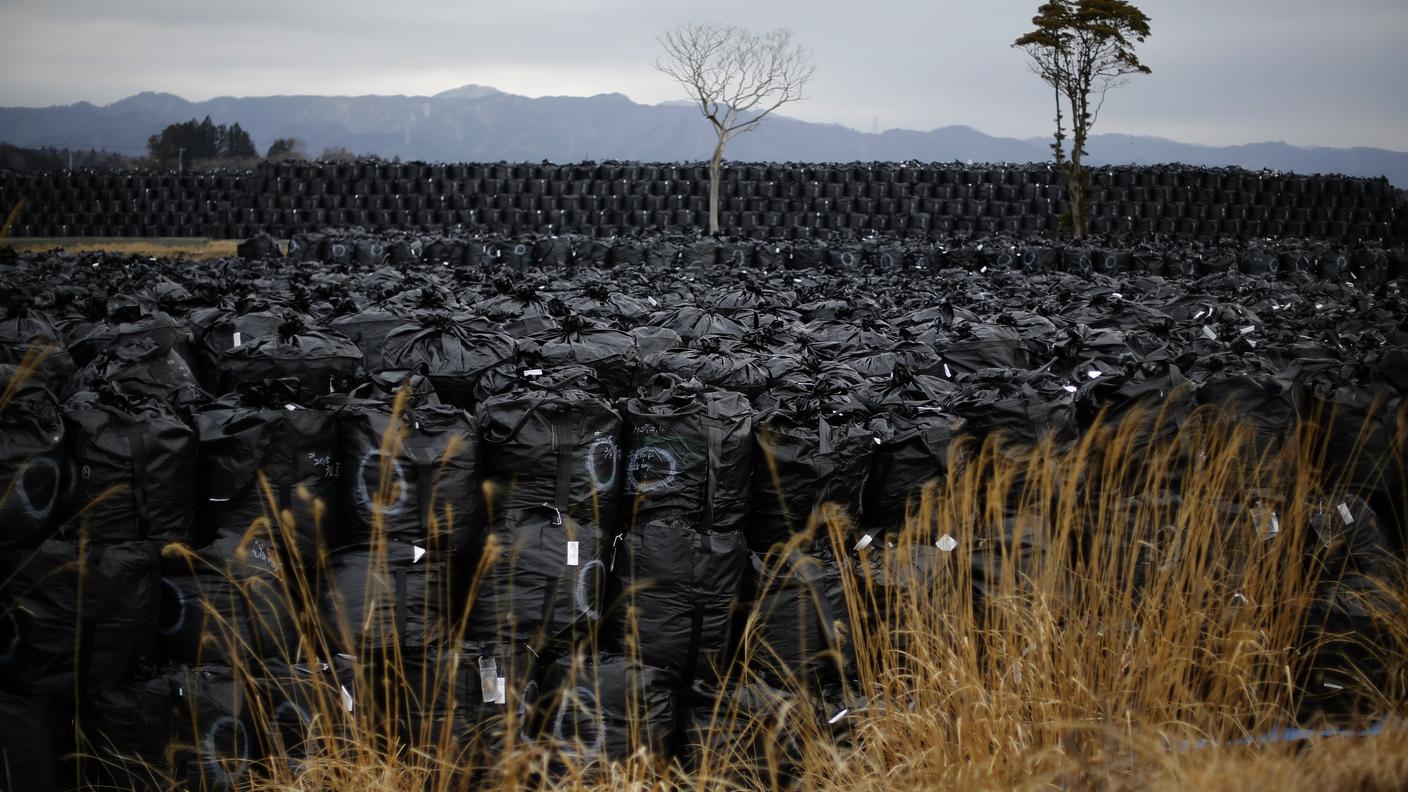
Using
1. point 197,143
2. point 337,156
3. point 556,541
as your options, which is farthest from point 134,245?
point 197,143

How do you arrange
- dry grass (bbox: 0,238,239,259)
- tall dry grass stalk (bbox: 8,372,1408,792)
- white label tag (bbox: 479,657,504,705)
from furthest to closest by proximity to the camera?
dry grass (bbox: 0,238,239,259) < white label tag (bbox: 479,657,504,705) < tall dry grass stalk (bbox: 8,372,1408,792)

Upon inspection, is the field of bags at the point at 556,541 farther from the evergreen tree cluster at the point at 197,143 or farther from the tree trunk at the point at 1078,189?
the evergreen tree cluster at the point at 197,143

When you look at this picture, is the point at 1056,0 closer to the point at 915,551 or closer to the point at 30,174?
the point at 915,551

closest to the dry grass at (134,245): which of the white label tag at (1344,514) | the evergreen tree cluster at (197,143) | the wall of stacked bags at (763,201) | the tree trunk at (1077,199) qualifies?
the wall of stacked bags at (763,201)

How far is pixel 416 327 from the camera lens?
16.0 feet

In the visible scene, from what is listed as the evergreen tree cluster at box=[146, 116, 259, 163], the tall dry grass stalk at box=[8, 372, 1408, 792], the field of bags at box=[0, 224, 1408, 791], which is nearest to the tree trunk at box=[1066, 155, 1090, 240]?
the field of bags at box=[0, 224, 1408, 791]

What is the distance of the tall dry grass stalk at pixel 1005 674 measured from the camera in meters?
2.00

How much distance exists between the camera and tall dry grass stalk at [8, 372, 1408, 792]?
2.00m

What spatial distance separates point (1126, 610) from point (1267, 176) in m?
24.0

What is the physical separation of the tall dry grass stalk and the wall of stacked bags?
58.7 feet

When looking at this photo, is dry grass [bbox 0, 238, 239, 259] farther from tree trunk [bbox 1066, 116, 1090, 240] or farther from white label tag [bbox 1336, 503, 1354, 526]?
white label tag [bbox 1336, 503, 1354, 526]

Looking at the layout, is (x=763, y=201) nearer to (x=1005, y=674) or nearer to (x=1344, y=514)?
(x=1344, y=514)

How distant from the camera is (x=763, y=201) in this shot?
2212 centimetres

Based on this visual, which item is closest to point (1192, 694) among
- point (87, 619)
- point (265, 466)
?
point (265, 466)
